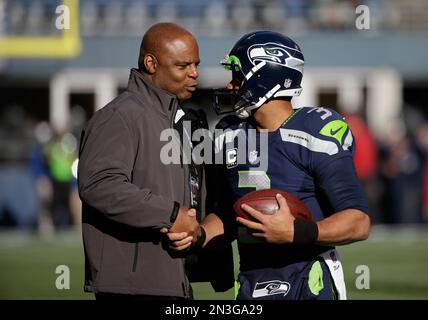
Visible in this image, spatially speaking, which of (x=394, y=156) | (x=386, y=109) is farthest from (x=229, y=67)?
(x=386, y=109)

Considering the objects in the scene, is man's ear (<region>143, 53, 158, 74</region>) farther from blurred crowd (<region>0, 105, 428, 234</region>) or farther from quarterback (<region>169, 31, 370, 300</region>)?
blurred crowd (<region>0, 105, 428, 234</region>)

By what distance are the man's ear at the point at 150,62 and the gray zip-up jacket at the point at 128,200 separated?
0.66ft

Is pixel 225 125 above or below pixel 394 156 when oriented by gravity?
above

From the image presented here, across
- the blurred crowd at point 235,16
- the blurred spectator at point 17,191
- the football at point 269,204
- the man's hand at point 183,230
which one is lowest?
the blurred spectator at point 17,191

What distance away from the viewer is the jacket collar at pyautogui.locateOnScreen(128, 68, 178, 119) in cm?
512

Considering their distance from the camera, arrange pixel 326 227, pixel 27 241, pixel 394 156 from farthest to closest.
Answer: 1. pixel 394 156
2. pixel 27 241
3. pixel 326 227

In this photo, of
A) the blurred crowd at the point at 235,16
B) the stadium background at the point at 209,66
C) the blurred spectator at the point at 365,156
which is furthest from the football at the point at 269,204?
the blurred crowd at the point at 235,16

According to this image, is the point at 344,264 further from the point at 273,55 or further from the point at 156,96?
the point at 273,55

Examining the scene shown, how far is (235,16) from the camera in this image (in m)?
23.2

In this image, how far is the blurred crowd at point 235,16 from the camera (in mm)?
22797

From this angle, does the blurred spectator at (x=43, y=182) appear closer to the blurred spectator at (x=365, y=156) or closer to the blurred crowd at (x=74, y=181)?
the blurred crowd at (x=74, y=181)
